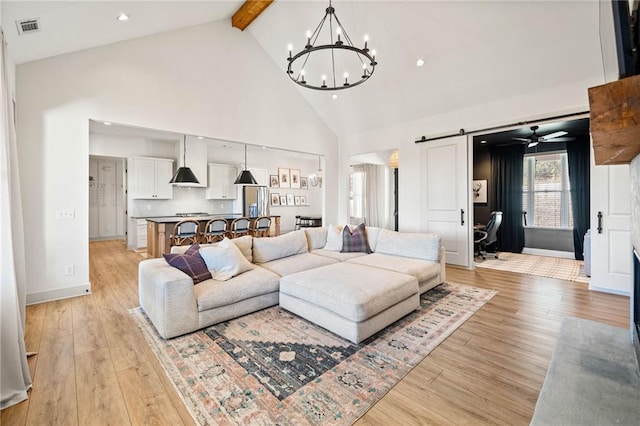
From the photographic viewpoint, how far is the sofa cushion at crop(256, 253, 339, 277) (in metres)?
3.53

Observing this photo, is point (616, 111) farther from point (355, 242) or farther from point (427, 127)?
point (427, 127)

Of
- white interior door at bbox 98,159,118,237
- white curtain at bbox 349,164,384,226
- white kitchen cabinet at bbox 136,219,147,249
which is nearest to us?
white kitchen cabinet at bbox 136,219,147,249

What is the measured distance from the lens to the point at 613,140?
1.17 m

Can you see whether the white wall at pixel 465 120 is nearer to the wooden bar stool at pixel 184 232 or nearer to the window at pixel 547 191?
the window at pixel 547 191

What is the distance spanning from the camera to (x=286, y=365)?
2.17 m

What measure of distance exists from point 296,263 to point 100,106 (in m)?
3.54

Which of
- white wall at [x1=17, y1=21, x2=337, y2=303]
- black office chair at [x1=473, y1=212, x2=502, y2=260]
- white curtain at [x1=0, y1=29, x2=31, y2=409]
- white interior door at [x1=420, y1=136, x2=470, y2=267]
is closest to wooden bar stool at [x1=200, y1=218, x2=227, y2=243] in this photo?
white wall at [x1=17, y1=21, x2=337, y2=303]

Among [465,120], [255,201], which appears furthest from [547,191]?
[255,201]

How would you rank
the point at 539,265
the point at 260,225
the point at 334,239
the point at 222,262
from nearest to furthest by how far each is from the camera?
the point at 222,262 < the point at 334,239 < the point at 539,265 < the point at 260,225

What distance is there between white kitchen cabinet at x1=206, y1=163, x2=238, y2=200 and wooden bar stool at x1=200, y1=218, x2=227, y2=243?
7.41 ft

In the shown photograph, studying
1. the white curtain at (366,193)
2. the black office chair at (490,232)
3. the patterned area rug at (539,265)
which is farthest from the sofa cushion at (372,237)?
the white curtain at (366,193)

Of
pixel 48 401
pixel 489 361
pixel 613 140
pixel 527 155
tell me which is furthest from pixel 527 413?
pixel 527 155

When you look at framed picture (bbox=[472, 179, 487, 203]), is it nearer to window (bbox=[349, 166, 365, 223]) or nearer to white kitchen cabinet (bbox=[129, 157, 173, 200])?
window (bbox=[349, 166, 365, 223])

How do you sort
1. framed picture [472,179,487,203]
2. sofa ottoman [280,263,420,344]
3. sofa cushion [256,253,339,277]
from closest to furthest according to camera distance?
sofa ottoman [280,263,420,344], sofa cushion [256,253,339,277], framed picture [472,179,487,203]
